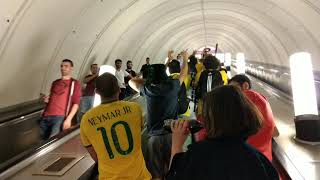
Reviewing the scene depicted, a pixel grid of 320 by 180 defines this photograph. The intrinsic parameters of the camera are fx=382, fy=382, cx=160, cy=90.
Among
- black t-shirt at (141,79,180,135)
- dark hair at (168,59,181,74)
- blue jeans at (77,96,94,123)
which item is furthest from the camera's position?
blue jeans at (77,96,94,123)

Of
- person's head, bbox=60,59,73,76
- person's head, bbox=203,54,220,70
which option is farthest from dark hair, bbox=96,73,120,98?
person's head, bbox=203,54,220,70

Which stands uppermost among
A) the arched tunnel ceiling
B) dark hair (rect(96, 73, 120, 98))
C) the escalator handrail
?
the arched tunnel ceiling

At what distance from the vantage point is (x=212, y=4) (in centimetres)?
1340

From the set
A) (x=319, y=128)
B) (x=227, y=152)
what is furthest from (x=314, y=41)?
(x=227, y=152)

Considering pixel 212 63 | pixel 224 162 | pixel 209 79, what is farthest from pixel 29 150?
pixel 224 162

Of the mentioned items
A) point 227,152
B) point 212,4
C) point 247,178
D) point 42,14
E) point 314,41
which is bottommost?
point 247,178

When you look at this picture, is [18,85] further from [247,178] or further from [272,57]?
[272,57]

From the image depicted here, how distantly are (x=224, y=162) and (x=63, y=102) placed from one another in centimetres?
425

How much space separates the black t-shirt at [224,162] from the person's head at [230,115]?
0.05 m

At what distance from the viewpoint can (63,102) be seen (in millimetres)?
5758

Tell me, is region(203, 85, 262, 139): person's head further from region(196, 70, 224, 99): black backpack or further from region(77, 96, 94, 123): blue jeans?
region(77, 96, 94, 123): blue jeans

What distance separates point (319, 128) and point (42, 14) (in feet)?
14.8

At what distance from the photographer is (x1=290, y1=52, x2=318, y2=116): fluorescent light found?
206 inches

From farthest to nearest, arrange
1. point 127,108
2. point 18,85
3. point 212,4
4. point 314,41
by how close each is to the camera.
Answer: point 212,4 < point 314,41 < point 18,85 < point 127,108
